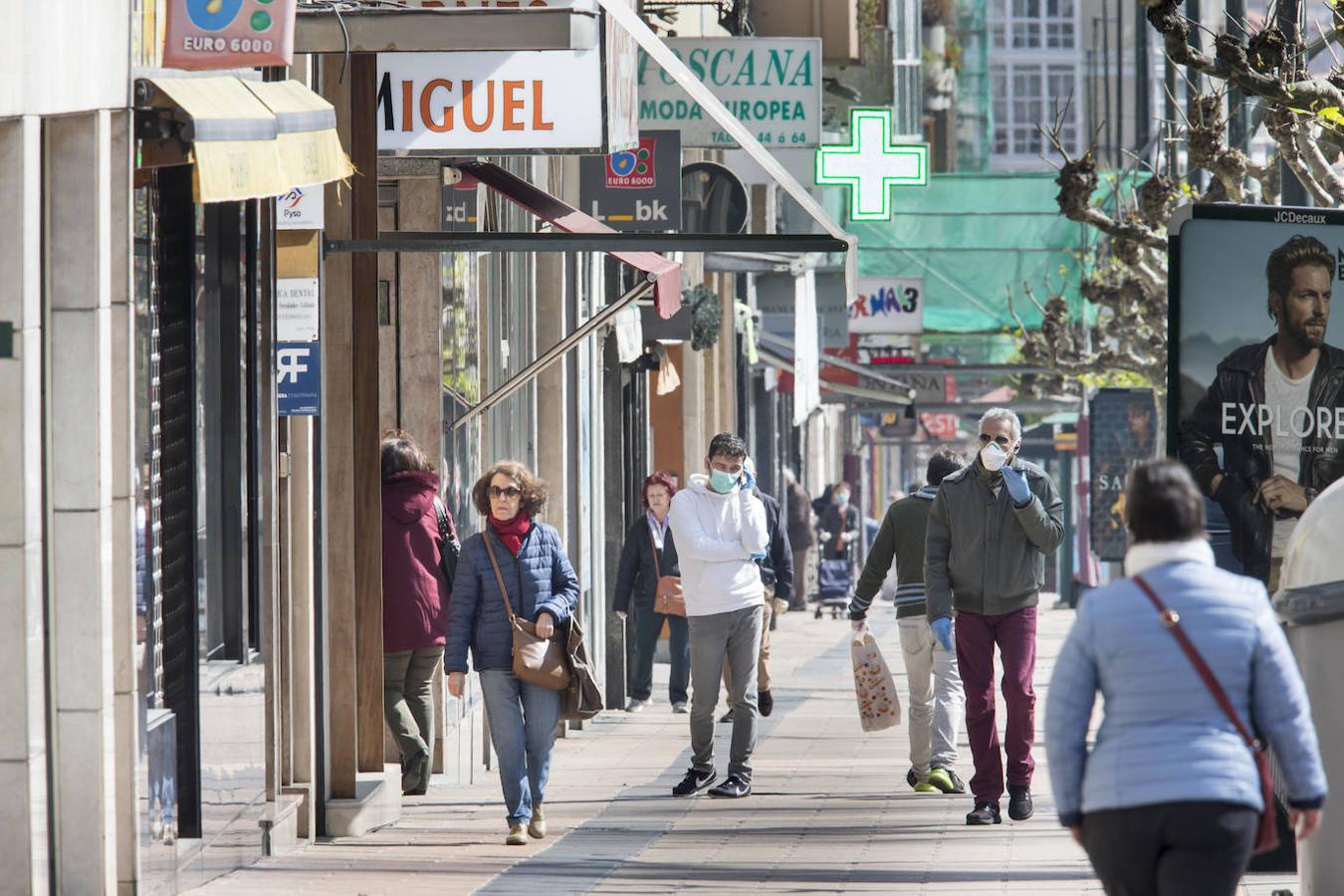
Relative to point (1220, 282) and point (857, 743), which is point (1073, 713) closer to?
point (1220, 282)

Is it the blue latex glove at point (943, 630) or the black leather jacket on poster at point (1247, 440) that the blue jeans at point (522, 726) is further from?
the black leather jacket on poster at point (1247, 440)

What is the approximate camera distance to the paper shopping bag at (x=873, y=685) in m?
12.0

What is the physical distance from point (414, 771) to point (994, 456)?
11.1 feet

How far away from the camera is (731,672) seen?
1161cm

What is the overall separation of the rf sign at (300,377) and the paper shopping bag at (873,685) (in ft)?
11.1

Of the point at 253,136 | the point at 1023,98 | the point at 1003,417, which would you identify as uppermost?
the point at 1023,98

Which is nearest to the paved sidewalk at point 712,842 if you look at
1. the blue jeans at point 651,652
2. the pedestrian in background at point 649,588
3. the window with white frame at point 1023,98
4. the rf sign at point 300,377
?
the rf sign at point 300,377

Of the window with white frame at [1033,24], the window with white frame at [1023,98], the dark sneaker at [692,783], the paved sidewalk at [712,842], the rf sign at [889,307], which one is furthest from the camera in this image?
the window with white frame at [1033,24]

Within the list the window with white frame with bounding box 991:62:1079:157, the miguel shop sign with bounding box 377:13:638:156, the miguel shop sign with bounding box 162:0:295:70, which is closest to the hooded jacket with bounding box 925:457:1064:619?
the miguel shop sign with bounding box 377:13:638:156

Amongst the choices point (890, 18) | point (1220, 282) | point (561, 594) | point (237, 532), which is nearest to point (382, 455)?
point (561, 594)

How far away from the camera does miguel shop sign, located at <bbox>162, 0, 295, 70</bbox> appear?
7.69 m

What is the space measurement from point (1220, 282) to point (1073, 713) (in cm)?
309

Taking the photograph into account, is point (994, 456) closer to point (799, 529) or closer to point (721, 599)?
point (721, 599)

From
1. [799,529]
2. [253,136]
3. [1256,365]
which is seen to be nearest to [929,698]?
[1256,365]
